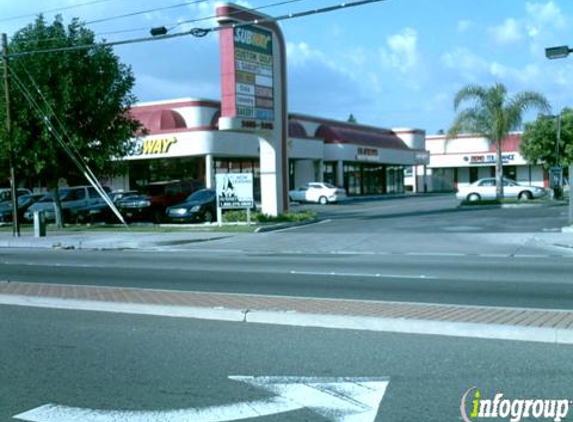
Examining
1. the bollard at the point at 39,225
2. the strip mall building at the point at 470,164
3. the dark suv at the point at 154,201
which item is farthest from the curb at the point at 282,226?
the strip mall building at the point at 470,164

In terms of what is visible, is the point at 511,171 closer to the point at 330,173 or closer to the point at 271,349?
the point at 330,173

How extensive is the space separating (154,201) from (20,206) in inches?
347

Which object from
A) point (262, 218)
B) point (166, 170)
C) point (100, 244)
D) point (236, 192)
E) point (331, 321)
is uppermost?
point (166, 170)

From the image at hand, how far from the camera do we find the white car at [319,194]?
1811 inches

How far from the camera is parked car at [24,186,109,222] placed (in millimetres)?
34344

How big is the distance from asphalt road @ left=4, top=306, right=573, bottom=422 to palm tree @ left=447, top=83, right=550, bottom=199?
29.8 metres

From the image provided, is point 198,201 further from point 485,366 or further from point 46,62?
point 485,366

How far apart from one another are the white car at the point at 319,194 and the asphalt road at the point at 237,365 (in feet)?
123

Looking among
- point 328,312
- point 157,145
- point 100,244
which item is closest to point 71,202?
point 157,145

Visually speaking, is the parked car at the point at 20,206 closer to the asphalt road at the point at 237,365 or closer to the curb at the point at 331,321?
the curb at the point at 331,321

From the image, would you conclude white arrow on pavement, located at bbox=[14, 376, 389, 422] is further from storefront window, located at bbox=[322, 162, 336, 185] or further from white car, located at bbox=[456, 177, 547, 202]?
storefront window, located at bbox=[322, 162, 336, 185]

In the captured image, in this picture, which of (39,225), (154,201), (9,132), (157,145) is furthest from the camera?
(157,145)

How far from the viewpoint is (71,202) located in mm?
34500

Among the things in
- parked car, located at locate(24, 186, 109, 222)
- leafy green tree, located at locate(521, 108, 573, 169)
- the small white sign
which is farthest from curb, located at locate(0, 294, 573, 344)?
leafy green tree, located at locate(521, 108, 573, 169)
